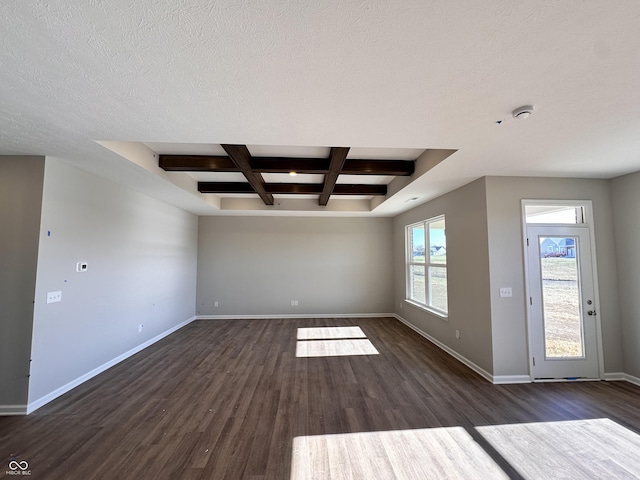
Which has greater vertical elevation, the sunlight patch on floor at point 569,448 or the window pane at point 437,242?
the window pane at point 437,242

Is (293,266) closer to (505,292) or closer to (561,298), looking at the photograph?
(505,292)

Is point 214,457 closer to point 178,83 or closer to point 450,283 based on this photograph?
point 178,83

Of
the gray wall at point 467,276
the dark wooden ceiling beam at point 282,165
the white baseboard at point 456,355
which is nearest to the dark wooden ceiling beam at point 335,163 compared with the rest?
the dark wooden ceiling beam at point 282,165

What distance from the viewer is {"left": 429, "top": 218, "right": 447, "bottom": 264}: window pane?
A: 4.63 m

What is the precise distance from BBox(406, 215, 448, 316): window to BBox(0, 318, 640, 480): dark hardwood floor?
53.9 inches

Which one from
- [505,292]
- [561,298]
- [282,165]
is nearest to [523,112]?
[505,292]

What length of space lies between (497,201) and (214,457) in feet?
13.0

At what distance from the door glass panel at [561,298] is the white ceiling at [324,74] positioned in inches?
50.7

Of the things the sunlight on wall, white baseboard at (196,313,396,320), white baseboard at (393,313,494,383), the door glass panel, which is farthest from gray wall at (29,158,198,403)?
the door glass panel

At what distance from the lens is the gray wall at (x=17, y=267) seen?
8.37 ft

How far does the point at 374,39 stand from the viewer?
1.25 m

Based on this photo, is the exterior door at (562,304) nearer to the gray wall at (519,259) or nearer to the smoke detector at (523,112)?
the gray wall at (519,259)

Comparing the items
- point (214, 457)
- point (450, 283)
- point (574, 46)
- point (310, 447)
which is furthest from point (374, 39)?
point (450, 283)

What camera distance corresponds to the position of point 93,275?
330 centimetres
